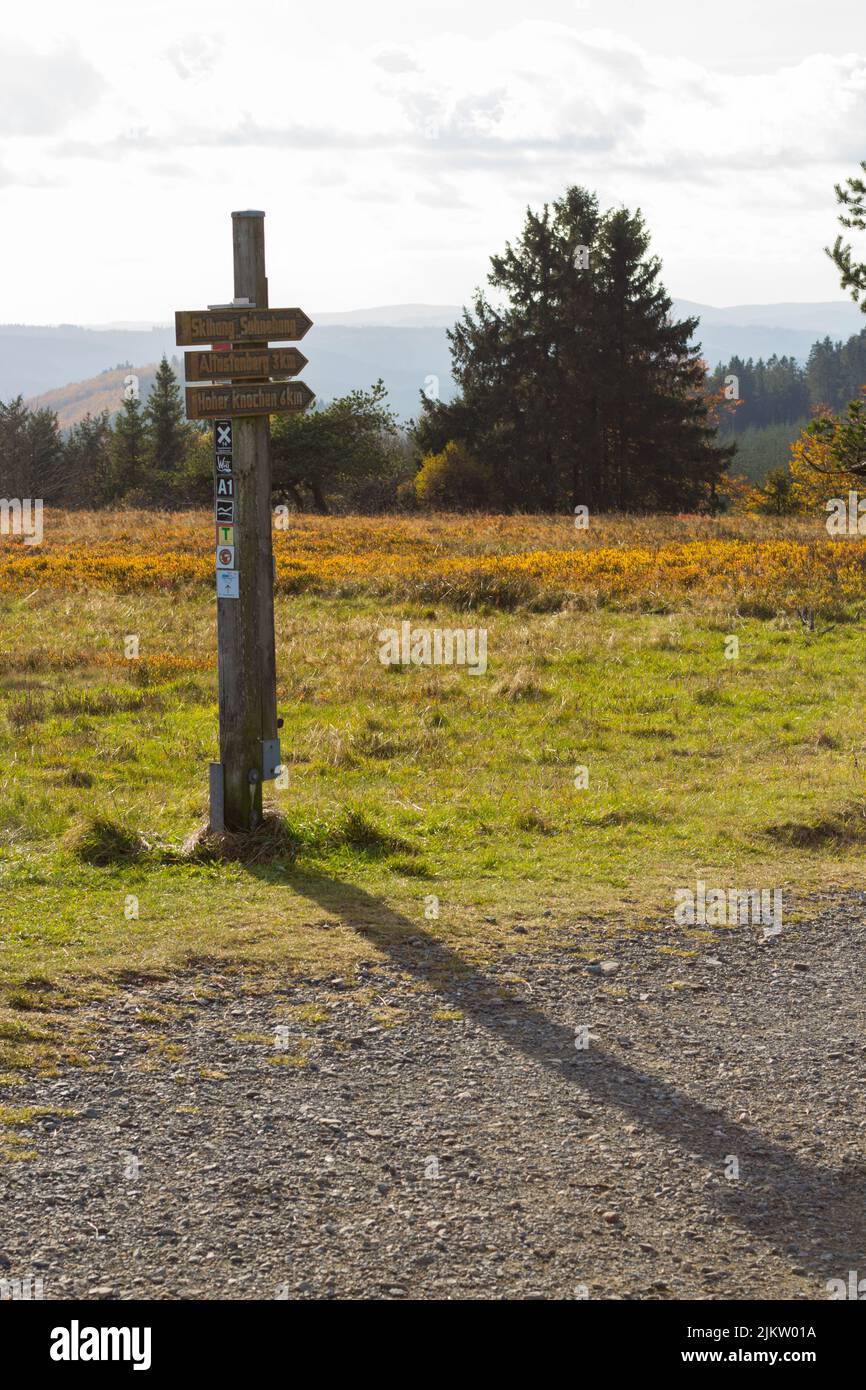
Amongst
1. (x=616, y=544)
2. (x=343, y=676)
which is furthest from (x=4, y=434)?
(x=343, y=676)

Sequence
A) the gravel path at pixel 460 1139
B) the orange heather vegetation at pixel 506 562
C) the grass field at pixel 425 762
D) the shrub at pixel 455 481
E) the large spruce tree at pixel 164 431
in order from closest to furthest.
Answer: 1. the gravel path at pixel 460 1139
2. the grass field at pixel 425 762
3. the orange heather vegetation at pixel 506 562
4. the shrub at pixel 455 481
5. the large spruce tree at pixel 164 431

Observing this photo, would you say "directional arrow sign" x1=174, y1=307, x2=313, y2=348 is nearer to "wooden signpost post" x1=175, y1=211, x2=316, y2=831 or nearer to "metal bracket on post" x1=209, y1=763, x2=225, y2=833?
"wooden signpost post" x1=175, y1=211, x2=316, y2=831

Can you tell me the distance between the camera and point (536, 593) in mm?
24297

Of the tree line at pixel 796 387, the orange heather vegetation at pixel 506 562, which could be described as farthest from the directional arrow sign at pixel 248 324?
the tree line at pixel 796 387

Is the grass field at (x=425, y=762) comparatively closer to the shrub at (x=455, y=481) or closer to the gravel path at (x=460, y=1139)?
the gravel path at (x=460, y=1139)

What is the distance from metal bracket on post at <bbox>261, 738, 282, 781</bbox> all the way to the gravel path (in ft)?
8.97

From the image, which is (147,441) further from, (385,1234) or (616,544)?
(385,1234)

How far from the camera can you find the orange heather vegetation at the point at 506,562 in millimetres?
24328

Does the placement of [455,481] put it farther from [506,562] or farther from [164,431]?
[506,562]

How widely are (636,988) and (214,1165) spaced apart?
308 centimetres

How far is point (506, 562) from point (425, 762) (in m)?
15.3

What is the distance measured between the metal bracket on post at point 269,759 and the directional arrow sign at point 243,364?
2726mm

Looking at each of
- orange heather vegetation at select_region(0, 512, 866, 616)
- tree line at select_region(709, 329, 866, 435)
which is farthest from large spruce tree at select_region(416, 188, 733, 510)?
tree line at select_region(709, 329, 866, 435)

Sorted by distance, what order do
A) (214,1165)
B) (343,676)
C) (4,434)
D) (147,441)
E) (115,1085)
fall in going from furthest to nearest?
(147,441)
(4,434)
(343,676)
(115,1085)
(214,1165)
